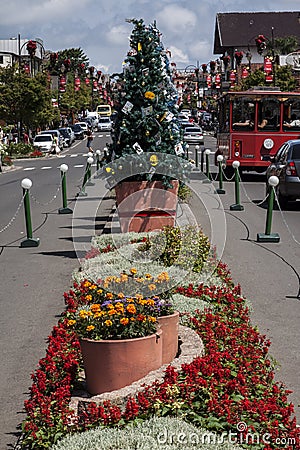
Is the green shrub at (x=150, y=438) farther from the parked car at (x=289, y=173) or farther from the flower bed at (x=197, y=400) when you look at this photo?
the parked car at (x=289, y=173)

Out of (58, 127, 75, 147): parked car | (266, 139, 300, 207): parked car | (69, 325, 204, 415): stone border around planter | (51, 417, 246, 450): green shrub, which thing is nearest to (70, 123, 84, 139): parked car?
(58, 127, 75, 147): parked car

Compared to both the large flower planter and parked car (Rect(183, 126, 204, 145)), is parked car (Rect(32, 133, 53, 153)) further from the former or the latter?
the large flower planter

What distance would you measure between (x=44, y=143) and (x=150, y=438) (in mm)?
50012

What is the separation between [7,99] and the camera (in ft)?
190

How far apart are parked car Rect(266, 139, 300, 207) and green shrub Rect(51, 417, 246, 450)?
1441 centimetres

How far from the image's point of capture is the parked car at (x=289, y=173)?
18.6 meters

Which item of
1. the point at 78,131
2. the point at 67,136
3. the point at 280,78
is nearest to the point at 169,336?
the point at 67,136

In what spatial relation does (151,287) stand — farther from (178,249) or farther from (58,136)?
(58,136)

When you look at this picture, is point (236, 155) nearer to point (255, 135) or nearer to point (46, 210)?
point (255, 135)

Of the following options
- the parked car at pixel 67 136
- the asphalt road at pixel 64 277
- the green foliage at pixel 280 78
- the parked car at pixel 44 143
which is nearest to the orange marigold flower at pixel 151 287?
the asphalt road at pixel 64 277

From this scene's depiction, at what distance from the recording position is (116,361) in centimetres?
531

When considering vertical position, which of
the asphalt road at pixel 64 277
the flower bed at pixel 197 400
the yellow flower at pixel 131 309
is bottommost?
the asphalt road at pixel 64 277

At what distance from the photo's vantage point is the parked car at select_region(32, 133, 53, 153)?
5283 cm

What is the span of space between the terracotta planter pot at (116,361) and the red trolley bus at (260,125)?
21.6m
